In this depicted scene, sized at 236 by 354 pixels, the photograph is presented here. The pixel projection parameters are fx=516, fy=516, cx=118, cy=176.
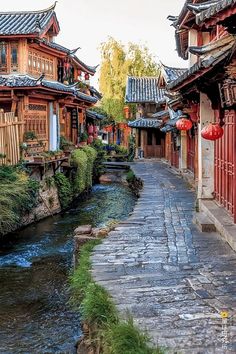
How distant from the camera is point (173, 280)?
7309 millimetres

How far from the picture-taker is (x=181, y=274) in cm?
759

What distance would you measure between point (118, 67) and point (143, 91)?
7.18 meters

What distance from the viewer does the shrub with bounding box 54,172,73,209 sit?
65.8 feet

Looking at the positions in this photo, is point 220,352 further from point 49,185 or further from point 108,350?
point 49,185

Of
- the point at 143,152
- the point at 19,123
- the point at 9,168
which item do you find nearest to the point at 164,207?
the point at 9,168

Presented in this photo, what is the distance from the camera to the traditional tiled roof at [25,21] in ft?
63.9

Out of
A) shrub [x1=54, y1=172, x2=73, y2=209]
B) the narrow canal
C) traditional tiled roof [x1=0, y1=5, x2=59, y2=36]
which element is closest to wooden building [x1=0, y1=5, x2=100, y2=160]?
traditional tiled roof [x1=0, y1=5, x2=59, y2=36]

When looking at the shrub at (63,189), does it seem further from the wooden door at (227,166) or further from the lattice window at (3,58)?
A: the wooden door at (227,166)

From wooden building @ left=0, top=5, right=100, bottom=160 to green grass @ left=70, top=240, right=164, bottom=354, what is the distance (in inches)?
358

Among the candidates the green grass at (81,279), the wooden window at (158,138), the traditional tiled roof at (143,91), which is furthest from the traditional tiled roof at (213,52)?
the wooden window at (158,138)

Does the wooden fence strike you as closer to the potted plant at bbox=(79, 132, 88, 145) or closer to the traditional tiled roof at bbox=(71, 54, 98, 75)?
the traditional tiled roof at bbox=(71, 54, 98, 75)

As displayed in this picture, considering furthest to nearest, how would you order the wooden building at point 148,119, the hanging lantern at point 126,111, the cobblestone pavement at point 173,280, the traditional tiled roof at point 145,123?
1. the hanging lantern at point 126,111
2. the wooden building at point 148,119
3. the traditional tiled roof at point 145,123
4. the cobblestone pavement at point 173,280

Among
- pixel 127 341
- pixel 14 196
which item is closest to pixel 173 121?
pixel 14 196

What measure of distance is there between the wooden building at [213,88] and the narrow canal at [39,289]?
12.3 feet
